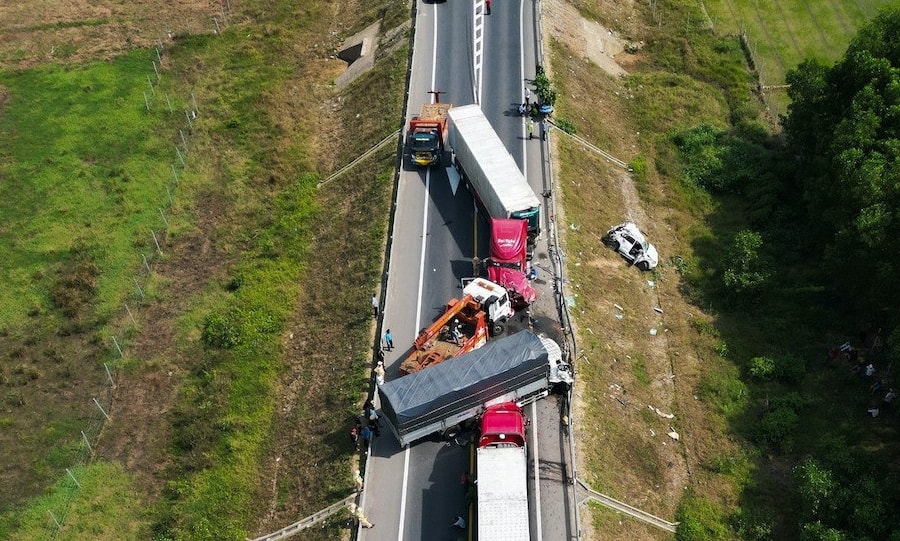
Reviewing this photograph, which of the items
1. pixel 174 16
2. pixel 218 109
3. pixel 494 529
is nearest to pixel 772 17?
pixel 218 109

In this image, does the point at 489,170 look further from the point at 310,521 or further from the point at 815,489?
the point at 815,489

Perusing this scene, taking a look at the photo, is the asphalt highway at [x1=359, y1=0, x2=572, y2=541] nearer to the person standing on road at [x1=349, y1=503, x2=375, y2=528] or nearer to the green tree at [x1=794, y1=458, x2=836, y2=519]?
the person standing on road at [x1=349, y1=503, x2=375, y2=528]

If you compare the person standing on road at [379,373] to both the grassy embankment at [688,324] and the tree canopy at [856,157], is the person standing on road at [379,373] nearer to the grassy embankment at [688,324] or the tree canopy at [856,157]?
the grassy embankment at [688,324]

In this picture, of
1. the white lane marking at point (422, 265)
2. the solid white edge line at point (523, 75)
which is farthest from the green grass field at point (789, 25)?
the white lane marking at point (422, 265)

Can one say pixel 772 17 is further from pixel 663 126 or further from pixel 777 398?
pixel 777 398

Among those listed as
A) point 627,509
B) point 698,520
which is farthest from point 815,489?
point 627,509

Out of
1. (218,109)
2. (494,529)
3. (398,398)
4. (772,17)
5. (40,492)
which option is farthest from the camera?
(772,17)
